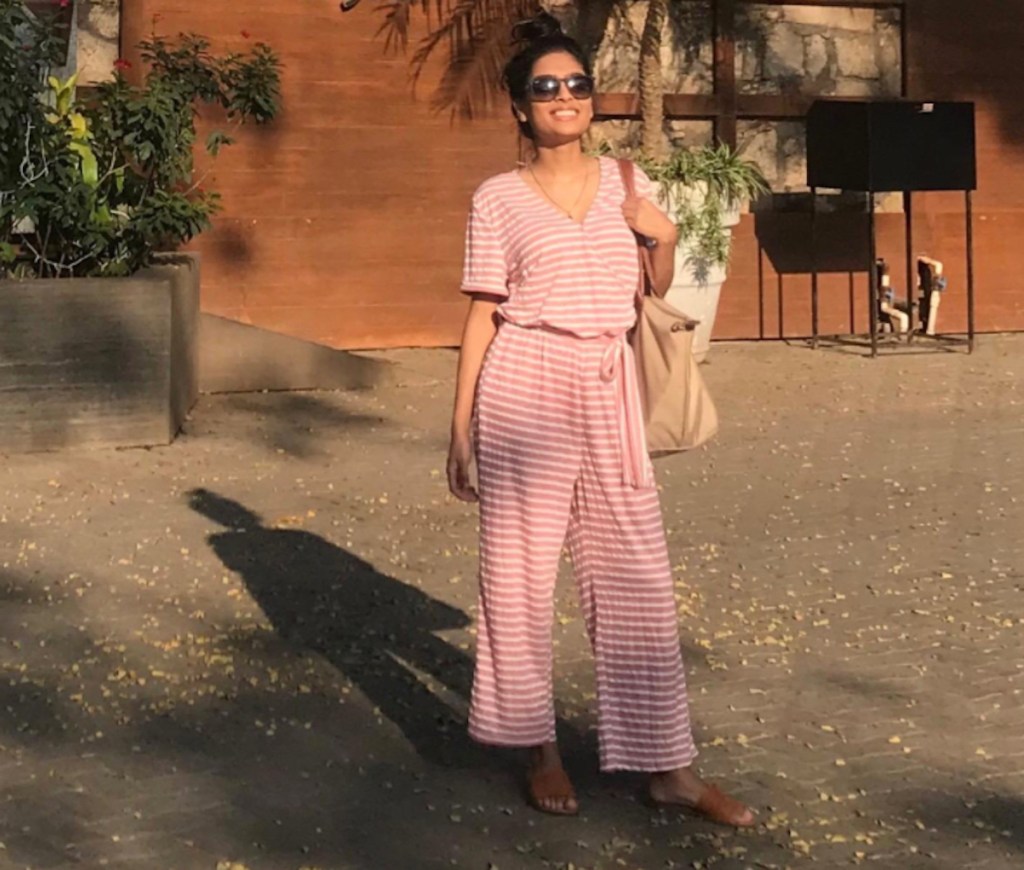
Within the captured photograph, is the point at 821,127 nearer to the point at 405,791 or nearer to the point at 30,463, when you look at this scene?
the point at 30,463

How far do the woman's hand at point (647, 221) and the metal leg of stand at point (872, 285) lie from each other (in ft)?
27.2

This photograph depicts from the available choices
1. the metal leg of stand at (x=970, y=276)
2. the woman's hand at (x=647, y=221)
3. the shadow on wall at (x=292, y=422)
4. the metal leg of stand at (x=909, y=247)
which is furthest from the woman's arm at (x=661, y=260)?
the metal leg of stand at (x=909, y=247)

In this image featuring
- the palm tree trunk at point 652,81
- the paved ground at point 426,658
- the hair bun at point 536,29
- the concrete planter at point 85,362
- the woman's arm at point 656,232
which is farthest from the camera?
the palm tree trunk at point 652,81

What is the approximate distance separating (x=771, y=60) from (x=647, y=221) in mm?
9248

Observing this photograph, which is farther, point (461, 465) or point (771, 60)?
point (771, 60)

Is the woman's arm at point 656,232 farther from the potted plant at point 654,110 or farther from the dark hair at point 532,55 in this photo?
the potted plant at point 654,110

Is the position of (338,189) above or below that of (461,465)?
above

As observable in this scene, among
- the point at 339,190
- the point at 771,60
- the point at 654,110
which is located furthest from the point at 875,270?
the point at 339,190

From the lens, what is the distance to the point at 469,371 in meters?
4.74

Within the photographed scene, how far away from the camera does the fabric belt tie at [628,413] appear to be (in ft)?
15.3

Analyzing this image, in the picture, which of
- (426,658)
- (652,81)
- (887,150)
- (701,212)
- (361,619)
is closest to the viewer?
(426,658)

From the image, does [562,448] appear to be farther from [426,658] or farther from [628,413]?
[426,658]

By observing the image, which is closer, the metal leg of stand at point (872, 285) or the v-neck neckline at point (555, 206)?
the v-neck neckline at point (555, 206)

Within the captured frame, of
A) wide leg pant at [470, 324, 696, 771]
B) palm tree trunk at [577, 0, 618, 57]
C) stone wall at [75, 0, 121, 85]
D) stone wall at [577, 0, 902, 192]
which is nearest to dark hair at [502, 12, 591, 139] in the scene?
wide leg pant at [470, 324, 696, 771]
